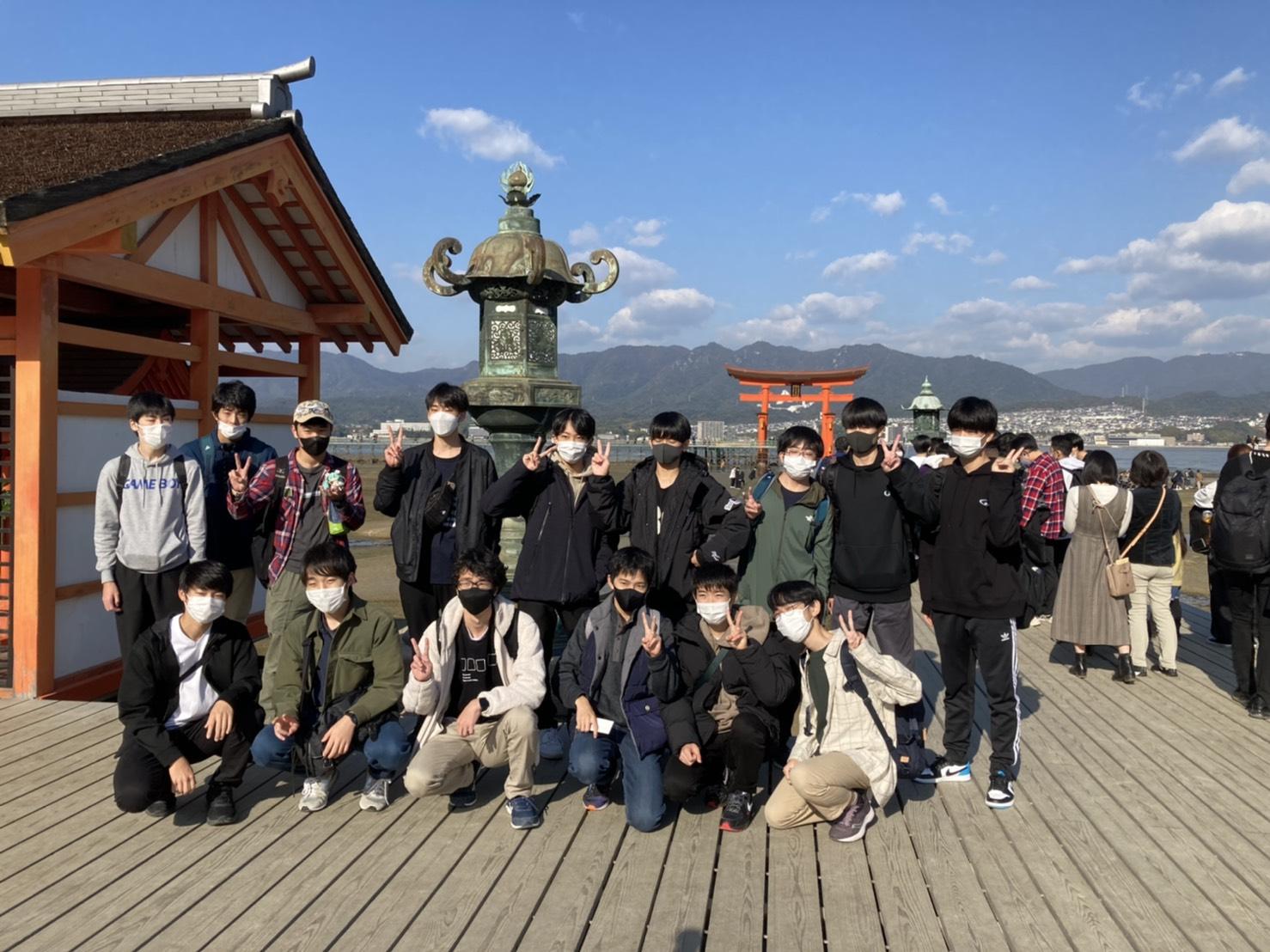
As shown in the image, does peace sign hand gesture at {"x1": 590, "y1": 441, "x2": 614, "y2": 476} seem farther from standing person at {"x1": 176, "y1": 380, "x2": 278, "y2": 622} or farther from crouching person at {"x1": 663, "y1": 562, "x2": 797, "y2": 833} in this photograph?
standing person at {"x1": 176, "y1": 380, "x2": 278, "y2": 622}

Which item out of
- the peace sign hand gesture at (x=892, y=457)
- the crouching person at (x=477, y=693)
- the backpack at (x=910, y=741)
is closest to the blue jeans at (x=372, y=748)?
the crouching person at (x=477, y=693)

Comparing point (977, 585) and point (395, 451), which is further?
point (395, 451)

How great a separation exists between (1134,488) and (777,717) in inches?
159

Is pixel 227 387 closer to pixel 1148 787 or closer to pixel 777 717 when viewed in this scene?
pixel 777 717

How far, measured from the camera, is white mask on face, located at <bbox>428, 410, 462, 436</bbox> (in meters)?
4.61

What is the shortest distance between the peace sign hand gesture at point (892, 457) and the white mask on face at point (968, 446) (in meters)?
0.26

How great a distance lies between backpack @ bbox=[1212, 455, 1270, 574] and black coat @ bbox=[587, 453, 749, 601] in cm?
341

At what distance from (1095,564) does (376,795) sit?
17.4 feet

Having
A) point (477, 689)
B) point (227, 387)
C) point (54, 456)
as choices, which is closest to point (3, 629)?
point (54, 456)

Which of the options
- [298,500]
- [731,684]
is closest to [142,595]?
[298,500]

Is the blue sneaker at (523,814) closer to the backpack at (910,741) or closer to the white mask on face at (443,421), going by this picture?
the backpack at (910,741)

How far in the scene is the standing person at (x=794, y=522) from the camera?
4.34 meters

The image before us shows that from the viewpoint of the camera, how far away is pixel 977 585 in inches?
168

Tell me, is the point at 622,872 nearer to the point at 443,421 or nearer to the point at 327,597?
the point at 327,597
